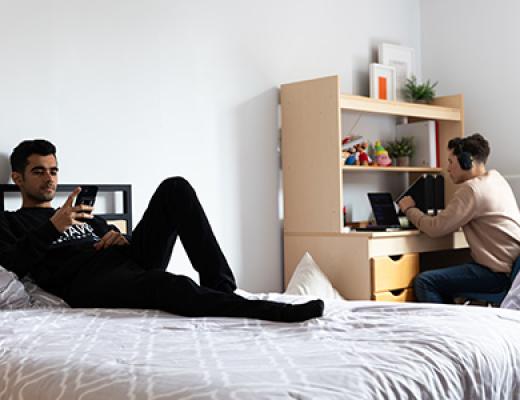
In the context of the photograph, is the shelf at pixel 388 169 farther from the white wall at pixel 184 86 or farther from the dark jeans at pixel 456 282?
the dark jeans at pixel 456 282

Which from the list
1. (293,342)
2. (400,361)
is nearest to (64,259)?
(293,342)

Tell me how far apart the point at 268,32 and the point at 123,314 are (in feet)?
7.56

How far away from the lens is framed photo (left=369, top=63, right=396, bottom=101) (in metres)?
4.45

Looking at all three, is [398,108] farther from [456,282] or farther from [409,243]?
[456,282]

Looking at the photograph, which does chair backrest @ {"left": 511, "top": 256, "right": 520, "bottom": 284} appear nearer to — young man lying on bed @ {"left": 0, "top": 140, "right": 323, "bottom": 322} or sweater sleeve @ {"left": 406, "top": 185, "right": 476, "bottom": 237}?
sweater sleeve @ {"left": 406, "top": 185, "right": 476, "bottom": 237}

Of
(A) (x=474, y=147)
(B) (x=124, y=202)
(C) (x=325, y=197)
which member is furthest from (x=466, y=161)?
(B) (x=124, y=202)

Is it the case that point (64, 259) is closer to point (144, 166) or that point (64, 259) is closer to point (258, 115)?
point (144, 166)

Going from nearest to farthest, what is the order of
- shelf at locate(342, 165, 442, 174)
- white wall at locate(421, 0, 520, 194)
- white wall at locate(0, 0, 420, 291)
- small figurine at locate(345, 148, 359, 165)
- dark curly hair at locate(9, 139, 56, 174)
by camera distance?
dark curly hair at locate(9, 139, 56, 174) → white wall at locate(0, 0, 420, 291) → shelf at locate(342, 165, 442, 174) → small figurine at locate(345, 148, 359, 165) → white wall at locate(421, 0, 520, 194)

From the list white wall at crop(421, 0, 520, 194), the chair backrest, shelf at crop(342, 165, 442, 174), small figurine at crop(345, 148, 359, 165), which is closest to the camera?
the chair backrest

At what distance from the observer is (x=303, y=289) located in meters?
3.84

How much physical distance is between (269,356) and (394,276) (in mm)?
2446

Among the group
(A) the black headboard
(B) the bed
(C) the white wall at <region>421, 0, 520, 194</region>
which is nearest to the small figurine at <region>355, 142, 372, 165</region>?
(C) the white wall at <region>421, 0, 520, 194</region>

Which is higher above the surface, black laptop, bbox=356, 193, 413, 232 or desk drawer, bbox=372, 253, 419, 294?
black laptop, bbox=356, 193, 413, 232

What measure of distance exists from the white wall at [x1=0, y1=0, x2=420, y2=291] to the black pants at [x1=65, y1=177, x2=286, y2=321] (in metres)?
0.74
